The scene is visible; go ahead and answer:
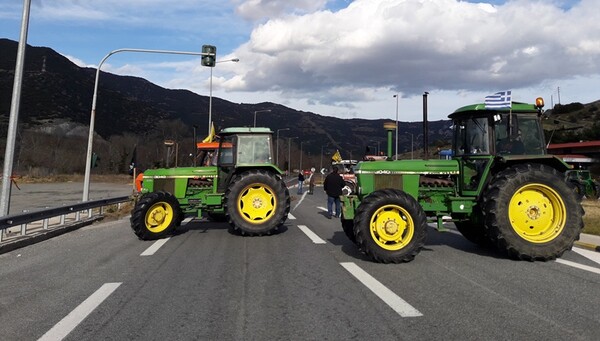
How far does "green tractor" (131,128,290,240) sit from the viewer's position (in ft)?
34.7

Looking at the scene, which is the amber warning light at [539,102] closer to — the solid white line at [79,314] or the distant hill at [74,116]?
the solid white line at [79,314]

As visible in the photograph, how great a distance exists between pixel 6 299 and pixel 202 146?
29.2ft

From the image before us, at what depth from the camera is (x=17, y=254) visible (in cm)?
872

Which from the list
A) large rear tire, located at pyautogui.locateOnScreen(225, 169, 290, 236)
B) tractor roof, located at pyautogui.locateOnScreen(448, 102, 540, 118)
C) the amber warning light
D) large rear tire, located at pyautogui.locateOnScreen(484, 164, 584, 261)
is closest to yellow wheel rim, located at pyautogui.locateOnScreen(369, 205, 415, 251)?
large rear tire, located at pyautogui.locateOnScreen(484, 164, 584, 261)

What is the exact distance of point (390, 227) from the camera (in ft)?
24.3

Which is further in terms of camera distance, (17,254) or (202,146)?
(202,146)

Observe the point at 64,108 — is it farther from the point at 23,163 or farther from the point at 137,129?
the point at 23,163

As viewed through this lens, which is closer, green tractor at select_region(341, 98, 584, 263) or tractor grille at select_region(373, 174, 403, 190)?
green tractor at select_region(341, 98, 584, 263)

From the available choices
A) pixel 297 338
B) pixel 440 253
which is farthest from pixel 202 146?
pixel 297 338

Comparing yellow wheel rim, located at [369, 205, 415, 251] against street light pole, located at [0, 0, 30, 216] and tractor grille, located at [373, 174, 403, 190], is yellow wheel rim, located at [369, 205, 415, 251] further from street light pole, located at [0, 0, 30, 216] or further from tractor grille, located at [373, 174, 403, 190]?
street light pole, located at [0, 0, 30, 216]

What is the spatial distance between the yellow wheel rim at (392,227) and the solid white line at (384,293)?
661mm

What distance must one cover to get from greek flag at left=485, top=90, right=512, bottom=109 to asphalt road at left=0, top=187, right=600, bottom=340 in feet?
8.70

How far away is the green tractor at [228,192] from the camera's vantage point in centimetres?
1056

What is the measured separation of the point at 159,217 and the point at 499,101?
763 centimetres
